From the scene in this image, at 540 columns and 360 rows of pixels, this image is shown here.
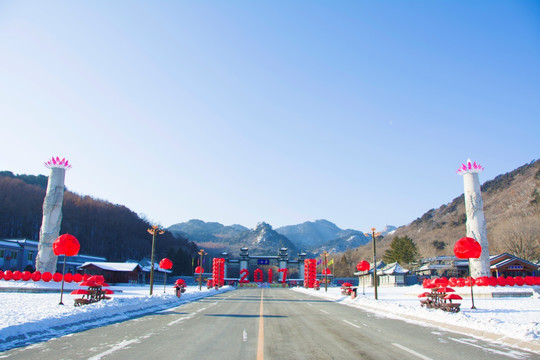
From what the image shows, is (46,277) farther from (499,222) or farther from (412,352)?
(499,222)

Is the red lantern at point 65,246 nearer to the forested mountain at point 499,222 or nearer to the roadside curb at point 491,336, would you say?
the roadside curb at point 491,336

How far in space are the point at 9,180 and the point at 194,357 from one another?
118383 mm

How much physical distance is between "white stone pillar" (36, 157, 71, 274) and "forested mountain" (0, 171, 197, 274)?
57.4 metres

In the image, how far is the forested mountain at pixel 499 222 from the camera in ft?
227

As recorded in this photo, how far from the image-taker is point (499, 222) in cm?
10394

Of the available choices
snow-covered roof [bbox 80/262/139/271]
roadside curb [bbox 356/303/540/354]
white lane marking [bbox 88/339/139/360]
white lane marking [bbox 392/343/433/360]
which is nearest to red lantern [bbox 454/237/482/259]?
roadside curb [bbox 356/303/540/354]

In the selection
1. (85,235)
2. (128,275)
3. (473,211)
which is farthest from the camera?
(85,235)

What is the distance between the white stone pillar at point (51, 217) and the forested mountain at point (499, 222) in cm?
7577

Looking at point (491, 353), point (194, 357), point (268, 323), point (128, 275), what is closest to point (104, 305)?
point (268, 323)

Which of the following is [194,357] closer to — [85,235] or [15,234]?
[15,234]

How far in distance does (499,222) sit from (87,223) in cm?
12266

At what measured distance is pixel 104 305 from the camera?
18969 mm

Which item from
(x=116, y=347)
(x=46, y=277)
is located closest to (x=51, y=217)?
(x=46, y=277)

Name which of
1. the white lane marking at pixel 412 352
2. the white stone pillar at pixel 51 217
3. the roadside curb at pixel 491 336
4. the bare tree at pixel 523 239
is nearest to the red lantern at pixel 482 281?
the roadside curb at pixel 491 336
